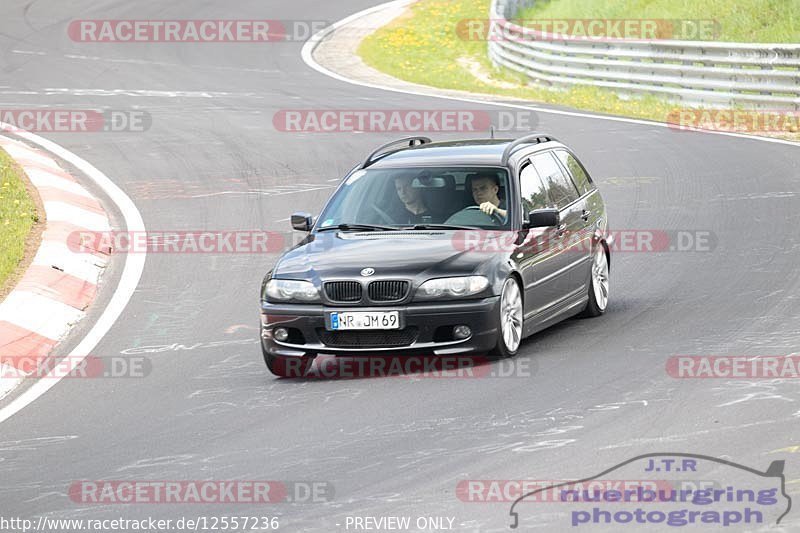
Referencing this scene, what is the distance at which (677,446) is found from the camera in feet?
25.5

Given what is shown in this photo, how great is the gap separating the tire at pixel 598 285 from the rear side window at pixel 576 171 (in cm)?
54

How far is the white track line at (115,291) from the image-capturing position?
1041 centimetres

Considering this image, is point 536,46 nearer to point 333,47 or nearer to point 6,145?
point 333,47

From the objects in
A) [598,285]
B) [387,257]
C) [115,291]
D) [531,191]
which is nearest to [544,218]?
[531,191]

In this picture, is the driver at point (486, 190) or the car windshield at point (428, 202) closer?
the car windshield at point (428, 202)

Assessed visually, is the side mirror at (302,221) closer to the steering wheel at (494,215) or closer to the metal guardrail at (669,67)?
the steering wheel at (494,215)

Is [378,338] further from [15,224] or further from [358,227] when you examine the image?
[15,224]

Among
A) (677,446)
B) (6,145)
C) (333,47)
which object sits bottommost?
(333,47)

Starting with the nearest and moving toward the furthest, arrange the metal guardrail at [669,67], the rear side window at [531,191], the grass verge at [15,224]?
the rear side window at [531,191]
the grass verge at [15,224]
the metal guardrail at [669,67]

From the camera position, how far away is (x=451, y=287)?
33.4 ft

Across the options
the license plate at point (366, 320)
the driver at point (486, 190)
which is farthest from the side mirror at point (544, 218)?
the license plate at point (366, 320)

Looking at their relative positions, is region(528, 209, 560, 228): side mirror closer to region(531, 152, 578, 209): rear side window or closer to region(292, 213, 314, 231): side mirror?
region(531, 152, 578, 209): rear side window

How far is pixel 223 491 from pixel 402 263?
10.2 ft

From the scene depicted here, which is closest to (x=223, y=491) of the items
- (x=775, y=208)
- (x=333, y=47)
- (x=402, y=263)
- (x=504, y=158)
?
(x=402, y=263)
